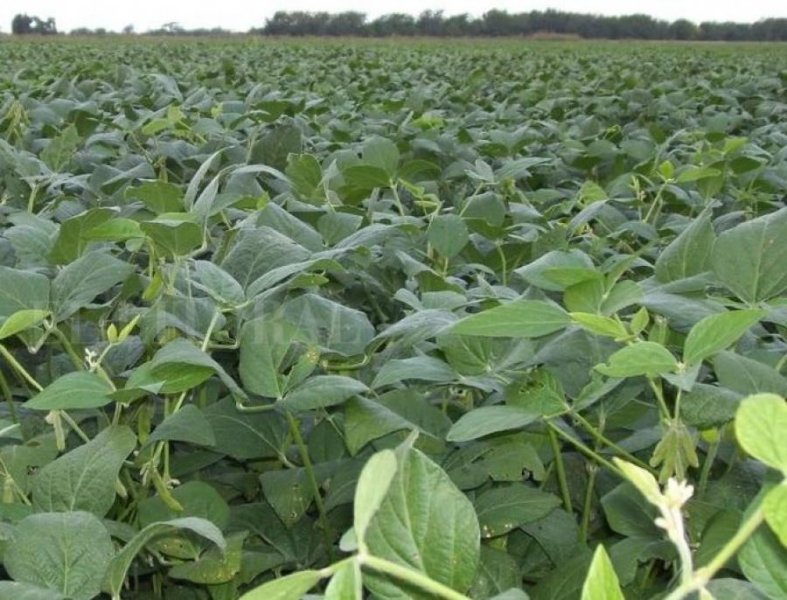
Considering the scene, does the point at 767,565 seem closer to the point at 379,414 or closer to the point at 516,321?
the point at 516,321

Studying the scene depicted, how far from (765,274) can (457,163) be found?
1.30 m

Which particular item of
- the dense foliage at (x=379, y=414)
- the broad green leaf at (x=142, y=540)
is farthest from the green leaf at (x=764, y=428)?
the broad green leaf at (x=142, y=540)

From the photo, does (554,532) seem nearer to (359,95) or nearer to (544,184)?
(544,184)

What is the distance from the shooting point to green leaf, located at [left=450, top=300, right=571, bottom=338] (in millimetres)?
738

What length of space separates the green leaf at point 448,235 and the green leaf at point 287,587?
944 mm

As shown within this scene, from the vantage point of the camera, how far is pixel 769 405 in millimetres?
426

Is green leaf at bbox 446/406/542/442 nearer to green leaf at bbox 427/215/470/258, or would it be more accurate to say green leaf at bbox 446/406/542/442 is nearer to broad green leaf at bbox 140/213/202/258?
broad green leaf at bbox 140/213/202/258

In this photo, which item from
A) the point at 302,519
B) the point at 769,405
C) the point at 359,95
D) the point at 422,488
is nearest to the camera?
the point at 769,405

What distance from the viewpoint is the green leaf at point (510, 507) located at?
2.86 ft

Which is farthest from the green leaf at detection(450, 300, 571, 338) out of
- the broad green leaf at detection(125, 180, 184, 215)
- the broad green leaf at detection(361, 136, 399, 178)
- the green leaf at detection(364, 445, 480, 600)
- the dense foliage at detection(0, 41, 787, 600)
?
the broad green leaf at detection(361, 136, 399, 178)

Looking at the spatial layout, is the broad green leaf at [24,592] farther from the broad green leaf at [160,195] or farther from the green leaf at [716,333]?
the broad green leaf at [160,195]

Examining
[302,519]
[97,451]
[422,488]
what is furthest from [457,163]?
[422,488]

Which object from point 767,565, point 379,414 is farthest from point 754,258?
point 767,565

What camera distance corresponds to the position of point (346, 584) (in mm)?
437
